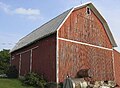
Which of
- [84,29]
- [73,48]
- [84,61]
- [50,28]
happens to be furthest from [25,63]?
[84,29]

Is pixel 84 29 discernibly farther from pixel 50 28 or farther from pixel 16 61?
pixel 16 61

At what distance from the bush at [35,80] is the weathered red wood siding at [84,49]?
1.98 meters

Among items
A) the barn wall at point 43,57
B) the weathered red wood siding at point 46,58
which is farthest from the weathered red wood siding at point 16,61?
the weathered red wood siding at point 46,58

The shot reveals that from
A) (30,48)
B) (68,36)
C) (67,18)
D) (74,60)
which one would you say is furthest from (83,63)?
(30,48)

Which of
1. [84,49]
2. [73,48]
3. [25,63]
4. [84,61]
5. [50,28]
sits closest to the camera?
[73,48]

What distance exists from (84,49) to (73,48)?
184 cm

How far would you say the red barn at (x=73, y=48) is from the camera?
78.2 feet

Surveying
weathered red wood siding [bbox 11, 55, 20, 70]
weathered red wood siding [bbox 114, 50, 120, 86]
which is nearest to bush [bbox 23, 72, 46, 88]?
weathered red wood siding [bbox 11, 55, 20, 70]

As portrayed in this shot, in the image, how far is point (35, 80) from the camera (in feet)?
78.5

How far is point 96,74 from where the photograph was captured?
27031 millimetres

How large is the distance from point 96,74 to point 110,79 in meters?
2.77

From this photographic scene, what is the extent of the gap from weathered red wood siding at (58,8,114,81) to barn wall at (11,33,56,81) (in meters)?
0.80

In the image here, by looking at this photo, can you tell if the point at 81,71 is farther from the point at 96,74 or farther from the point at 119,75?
the point at 119,75

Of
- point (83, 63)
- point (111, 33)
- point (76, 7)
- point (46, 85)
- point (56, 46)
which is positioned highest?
point (76, 7)
